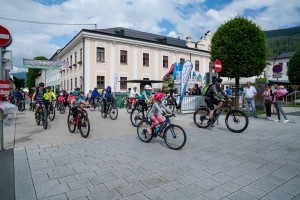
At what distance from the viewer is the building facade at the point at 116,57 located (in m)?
24.8

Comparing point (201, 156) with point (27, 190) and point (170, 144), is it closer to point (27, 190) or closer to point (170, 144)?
point (170, 144)

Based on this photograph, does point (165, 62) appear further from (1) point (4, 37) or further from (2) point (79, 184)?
(2) point (79, 184)

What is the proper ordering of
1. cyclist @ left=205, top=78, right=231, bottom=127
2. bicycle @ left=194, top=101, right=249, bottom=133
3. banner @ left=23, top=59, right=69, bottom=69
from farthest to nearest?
banner @ left=23, top=59, right=69, bottom=69 → cyclist @ left=205, top=78, right=231, bottom=127 → bicycle @ left=194, top=101, right=249, bottom=133

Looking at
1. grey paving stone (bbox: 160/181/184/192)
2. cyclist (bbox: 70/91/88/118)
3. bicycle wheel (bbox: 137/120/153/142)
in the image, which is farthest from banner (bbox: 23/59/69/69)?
grey paving stone (bbox: 160/181/184/192)

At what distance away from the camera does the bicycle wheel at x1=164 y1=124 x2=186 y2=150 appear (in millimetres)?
5332

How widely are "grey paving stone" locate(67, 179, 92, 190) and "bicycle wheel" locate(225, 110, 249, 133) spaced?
18.7 ft

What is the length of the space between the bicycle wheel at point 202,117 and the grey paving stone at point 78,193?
19.3 ft

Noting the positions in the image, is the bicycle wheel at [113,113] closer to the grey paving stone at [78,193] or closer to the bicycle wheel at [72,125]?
the bicycle wheel at [72,125]

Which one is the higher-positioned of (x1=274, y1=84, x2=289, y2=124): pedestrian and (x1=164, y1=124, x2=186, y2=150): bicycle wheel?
(x1=274, y1=84, x2=289, y2=124): pedestrian

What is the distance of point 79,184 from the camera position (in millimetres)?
3395

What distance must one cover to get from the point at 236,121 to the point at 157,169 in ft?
15.1

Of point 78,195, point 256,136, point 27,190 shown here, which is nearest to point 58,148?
point 27,190

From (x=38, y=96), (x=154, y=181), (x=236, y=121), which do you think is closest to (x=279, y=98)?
(x=236, y=121)

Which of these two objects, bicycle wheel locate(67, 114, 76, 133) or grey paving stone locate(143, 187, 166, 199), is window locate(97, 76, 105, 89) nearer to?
bicycle wheel locate(67, 114, 76, 133)
